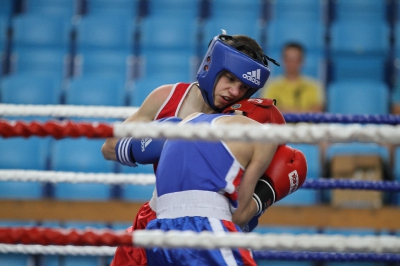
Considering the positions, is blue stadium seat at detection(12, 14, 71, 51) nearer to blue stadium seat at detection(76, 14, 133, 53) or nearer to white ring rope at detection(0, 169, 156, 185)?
blue stadium seat at detection(76, 14, 133, 53)

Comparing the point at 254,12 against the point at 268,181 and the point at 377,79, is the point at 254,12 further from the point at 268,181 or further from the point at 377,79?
the point at 268,181

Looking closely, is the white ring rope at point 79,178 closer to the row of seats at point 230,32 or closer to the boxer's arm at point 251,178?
the boxer's arm at point 251,178

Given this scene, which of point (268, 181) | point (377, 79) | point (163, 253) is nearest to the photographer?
point (163, 253)

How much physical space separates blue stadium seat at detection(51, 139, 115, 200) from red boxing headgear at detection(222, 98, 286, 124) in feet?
6.40

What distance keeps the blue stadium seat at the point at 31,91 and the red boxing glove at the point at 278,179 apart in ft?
8.72

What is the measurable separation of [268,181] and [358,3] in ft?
11.1

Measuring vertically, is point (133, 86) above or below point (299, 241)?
below

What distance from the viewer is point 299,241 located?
4.12 ft

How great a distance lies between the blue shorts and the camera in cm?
157

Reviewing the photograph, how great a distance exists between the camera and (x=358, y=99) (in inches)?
159

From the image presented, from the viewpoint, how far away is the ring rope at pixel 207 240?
1.25 meters

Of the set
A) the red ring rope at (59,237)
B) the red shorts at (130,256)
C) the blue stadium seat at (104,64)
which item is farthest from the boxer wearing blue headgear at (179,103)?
the blue stadium seat at (104,64)

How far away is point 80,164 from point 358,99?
187 centimetres

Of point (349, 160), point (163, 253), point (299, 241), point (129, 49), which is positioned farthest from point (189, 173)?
point (129, 49)
